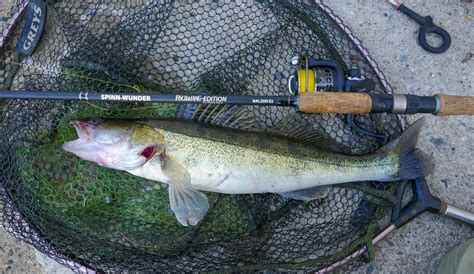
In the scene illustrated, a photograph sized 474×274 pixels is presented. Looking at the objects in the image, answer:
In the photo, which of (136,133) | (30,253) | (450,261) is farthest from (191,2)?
(450,261)

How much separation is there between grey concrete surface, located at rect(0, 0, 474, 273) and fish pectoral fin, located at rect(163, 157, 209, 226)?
3.42ft

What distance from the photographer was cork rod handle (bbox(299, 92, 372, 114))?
7.58 ft

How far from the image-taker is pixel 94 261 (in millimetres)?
2641

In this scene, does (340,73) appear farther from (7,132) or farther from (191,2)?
(7,132)

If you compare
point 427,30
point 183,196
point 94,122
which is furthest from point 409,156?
point 94,122

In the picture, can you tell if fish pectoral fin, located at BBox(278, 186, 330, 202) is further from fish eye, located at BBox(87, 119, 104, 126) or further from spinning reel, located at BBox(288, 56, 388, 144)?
fish eye, located at BBox(87, 119, 104, 126)

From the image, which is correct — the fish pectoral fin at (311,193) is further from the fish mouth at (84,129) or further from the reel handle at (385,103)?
the fish mouth at (84,129)

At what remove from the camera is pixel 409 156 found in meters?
2.62

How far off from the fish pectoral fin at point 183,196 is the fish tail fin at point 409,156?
3.73 ft

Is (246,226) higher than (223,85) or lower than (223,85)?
lower

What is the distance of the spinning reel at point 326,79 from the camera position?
2.62 m

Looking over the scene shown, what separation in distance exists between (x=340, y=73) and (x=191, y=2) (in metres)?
1.17

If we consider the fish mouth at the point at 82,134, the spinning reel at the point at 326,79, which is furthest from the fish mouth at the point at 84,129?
the spinning reel at the point at 326,79

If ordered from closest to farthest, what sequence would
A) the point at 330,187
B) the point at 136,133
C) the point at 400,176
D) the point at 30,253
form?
the point at 136,133 < the point at 400,176 < the point at 330,187 < the point at 30,253
